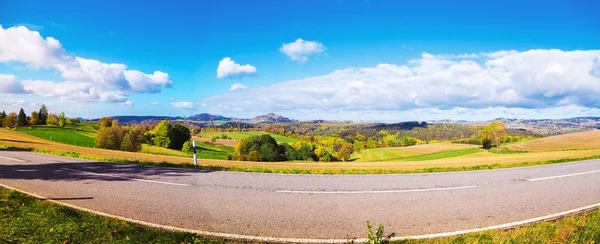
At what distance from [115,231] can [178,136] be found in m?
68.6

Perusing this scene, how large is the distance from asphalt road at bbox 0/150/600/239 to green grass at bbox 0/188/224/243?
1.99ft

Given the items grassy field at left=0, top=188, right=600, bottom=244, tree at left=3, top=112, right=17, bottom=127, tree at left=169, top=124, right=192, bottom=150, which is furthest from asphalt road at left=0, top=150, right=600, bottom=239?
tree at left=3, top=112, right=17, bottom=127

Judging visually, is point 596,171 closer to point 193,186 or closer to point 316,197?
point 316,197

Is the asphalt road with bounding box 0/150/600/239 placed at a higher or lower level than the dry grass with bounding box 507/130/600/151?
higher

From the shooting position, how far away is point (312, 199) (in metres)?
7.12

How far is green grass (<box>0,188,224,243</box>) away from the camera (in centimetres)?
438

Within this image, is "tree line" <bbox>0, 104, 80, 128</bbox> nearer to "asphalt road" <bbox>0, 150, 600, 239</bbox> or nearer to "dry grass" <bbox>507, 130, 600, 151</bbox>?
"asphalt road" <bbox>0, 150, 600, 239</bbox>

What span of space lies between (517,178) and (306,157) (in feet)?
206

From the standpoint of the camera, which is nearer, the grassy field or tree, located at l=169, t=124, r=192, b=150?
the grassy field

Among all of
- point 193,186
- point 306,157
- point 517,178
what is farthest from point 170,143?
point 517,178

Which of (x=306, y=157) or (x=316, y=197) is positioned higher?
(x=316, y=197)

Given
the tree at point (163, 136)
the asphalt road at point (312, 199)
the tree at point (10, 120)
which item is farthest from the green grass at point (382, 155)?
the tree at point (10, 120)

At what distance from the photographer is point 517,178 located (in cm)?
1065

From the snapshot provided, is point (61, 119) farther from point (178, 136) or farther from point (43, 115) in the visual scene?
point (178, 136)
